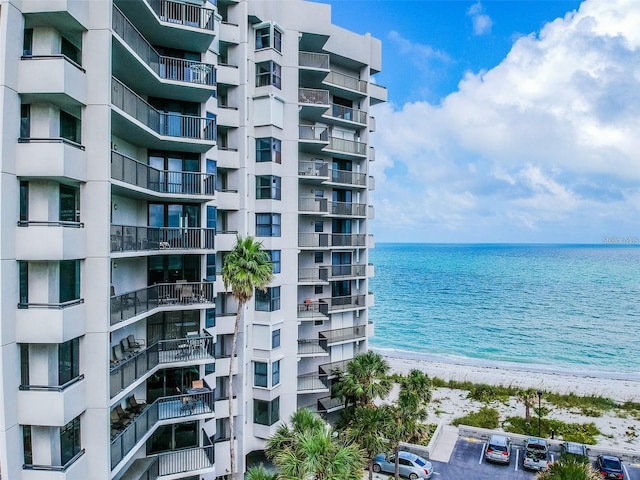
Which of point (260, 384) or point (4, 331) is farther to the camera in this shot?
point (260, 384)

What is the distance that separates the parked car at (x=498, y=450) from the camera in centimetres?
2681

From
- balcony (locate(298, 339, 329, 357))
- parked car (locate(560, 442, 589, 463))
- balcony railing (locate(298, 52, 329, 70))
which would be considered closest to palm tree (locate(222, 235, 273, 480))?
balcony (locate(298, 339, 329, 357))

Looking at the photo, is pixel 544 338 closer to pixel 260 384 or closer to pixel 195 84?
pixel 260 384

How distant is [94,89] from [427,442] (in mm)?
27658

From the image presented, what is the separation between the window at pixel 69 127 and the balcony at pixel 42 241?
2.82 meters

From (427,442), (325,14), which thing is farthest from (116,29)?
(427,442)

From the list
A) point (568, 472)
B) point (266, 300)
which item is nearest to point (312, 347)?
point (266, 300)

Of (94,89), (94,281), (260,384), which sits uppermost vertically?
(94,89)

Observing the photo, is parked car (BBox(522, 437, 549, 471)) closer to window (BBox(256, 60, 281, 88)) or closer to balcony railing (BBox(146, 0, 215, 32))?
window (BBox(256, 60, 281, 88))

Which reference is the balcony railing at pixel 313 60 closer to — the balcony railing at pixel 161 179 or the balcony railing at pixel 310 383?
the balcony railing at pixel 161 179

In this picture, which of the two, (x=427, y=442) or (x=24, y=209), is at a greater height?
(x=24, y=209)

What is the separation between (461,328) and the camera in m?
78.5

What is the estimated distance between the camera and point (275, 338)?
2567 cm

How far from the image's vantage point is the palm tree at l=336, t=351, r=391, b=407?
973 inches
